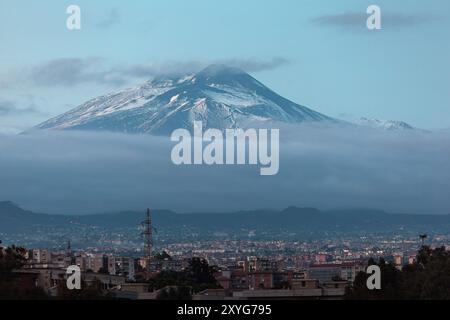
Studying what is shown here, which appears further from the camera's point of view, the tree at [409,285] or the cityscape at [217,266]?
the cityscape at [217,266]

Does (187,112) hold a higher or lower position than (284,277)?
higher

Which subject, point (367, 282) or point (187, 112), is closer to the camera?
point (367, 282)

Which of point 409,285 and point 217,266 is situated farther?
point 217,266

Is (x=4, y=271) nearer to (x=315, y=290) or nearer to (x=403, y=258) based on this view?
(x=315, y=290)

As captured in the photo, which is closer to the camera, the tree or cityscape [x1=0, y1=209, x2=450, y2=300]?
the tree

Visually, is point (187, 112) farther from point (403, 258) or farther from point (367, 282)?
point (367, 282)

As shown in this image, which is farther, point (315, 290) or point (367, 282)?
point (315, 290)
